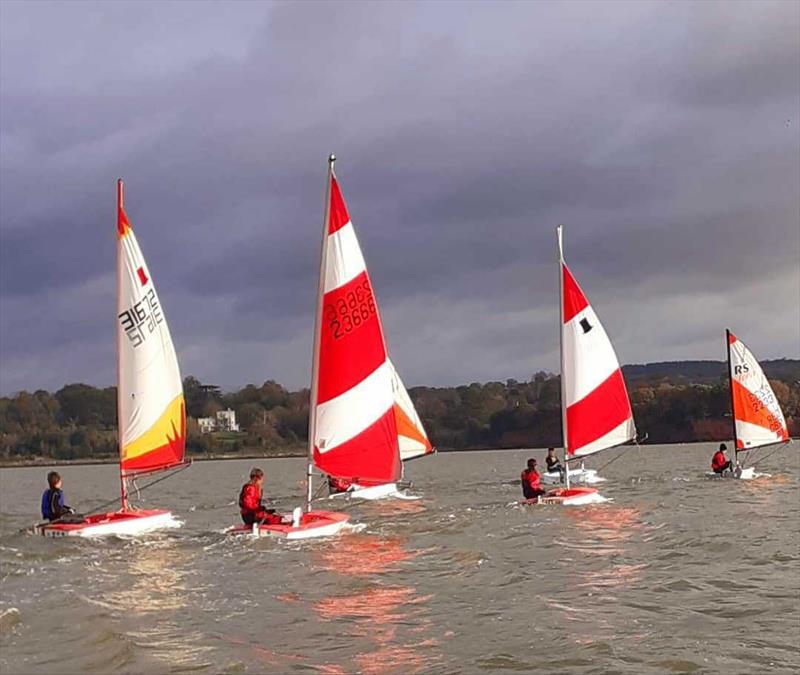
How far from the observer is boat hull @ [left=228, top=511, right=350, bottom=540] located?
53.7 feet

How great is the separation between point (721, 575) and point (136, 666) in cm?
748

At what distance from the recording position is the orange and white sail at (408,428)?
1223 inches

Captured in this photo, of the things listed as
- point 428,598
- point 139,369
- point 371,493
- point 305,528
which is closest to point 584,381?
point 371,493

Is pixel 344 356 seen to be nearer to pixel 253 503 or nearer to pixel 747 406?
pixel 253 503

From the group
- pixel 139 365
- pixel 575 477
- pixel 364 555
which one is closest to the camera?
pixel 364 555

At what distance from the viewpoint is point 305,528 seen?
16438mm

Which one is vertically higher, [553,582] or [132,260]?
[132,260]

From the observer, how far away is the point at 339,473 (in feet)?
56.9

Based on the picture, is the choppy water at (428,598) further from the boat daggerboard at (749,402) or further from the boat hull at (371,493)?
the boat daggerboard at (749,402)

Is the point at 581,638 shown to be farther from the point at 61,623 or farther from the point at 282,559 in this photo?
the point at 282,559

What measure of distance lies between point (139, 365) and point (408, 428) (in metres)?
12.8

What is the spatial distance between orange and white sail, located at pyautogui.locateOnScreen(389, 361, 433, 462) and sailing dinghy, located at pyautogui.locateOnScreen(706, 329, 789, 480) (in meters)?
9.69

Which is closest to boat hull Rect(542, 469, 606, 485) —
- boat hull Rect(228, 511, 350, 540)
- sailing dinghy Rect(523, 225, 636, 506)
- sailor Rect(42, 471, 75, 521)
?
sailing dinghy Rect(523, 225, 636, 506)

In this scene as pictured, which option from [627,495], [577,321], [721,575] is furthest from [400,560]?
[627,495]
